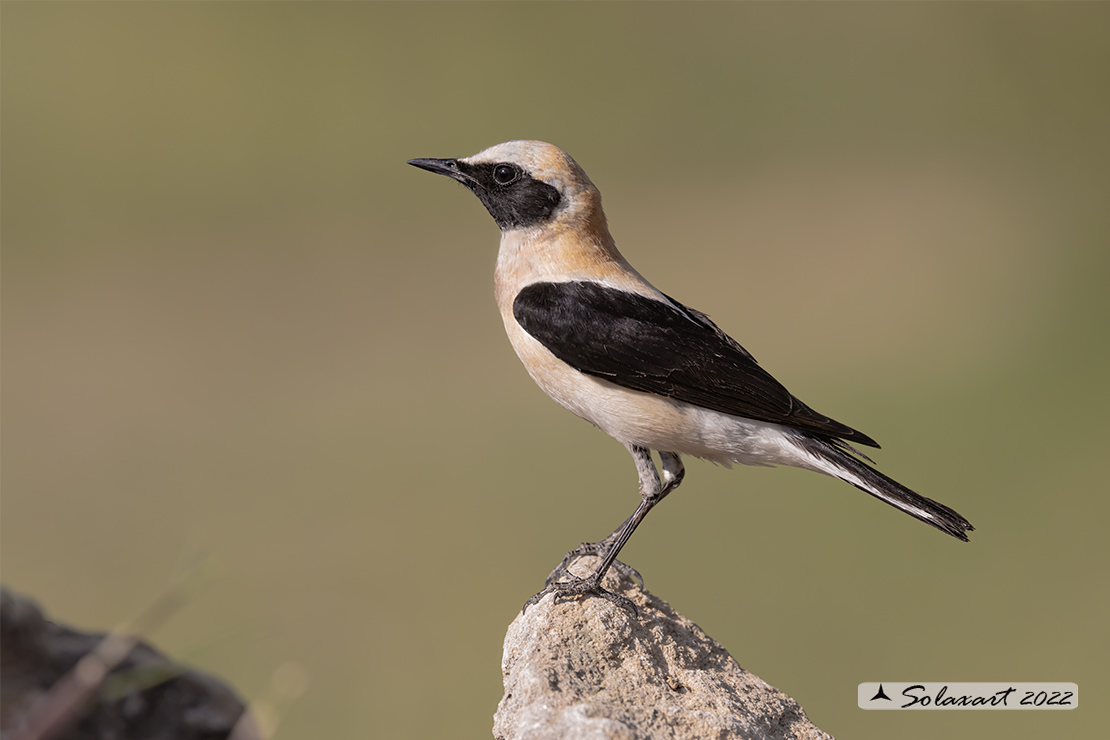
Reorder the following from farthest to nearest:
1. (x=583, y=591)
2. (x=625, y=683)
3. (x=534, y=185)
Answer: (x=534, y=185), (x=583, y=591), (x=625, y=683)

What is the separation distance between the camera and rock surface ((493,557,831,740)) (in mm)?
3191

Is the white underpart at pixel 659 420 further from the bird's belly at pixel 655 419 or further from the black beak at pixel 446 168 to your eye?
the black beak at pixel 446 168

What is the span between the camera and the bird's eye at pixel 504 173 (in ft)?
14.9

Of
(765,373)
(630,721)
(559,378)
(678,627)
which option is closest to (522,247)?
(559,378)

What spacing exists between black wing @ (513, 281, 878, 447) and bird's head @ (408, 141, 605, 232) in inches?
18.3

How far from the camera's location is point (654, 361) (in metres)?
4.20

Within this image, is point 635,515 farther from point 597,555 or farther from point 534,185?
point 534,185

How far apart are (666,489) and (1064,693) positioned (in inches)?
Result: 78.5

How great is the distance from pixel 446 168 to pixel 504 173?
0.32m

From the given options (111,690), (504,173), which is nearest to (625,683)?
(111,690)

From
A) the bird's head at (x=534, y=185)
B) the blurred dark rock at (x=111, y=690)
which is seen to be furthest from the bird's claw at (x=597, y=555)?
the blurred dark rock at (x=111, y=690)

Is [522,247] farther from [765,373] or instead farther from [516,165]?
[765,373]

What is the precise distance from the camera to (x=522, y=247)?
457cm

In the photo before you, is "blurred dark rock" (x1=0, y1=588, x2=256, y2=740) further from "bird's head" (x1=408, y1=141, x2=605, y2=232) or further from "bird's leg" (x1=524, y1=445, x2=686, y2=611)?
"bird's head" (x1=408, y1=141, x2=605, y2=232)
